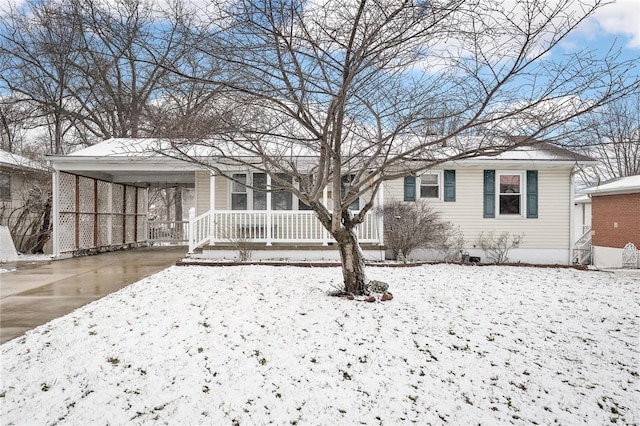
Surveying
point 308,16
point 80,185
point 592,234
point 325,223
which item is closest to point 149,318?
point 325,223

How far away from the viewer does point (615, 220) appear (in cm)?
1458

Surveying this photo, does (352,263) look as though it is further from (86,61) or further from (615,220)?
(615,220)

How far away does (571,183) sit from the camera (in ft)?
37.2

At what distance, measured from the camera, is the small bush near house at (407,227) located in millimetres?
9984

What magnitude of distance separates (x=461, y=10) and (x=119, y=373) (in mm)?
4464

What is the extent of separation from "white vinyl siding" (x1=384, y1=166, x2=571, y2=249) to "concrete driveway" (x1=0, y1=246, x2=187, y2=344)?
8.16 metres

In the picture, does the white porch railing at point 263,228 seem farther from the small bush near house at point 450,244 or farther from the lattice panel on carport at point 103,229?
the lattice panel on carport at point 103,229

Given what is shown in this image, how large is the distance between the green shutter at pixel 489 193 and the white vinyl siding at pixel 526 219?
0.13 meters

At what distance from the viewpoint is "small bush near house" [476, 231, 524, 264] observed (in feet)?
36.7

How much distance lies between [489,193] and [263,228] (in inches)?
262

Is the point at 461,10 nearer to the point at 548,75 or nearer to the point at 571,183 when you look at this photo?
the point at 548,75

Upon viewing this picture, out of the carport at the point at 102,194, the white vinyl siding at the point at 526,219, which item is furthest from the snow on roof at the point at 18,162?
the white vinyl siding at the point at 526,219

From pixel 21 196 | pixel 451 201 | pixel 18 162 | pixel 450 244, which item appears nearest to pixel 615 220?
pixel 451 201

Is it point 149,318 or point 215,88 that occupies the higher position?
point 215,88
